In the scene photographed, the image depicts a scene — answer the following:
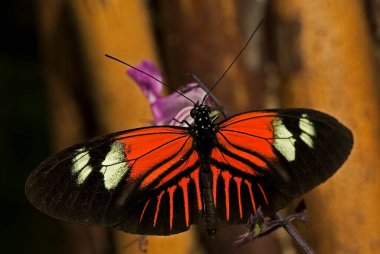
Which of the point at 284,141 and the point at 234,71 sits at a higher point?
the point at 234,71

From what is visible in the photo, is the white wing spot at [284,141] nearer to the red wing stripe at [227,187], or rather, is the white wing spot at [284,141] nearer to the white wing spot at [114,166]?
the red wing stripe at [227,187]

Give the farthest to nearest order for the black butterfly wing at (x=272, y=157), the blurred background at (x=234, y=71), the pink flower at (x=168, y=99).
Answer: the blurred background at (x=234, y=71) → the pink flower at (x=168, y=99) → the black butterfly wing at (x=272, y=157)

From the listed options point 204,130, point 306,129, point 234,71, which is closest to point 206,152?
point 204,130

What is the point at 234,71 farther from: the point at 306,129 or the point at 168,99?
the point at 306,129

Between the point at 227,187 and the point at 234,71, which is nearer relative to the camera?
the point at 227,187

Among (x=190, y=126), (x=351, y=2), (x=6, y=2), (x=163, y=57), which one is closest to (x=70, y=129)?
(x=163, y=57)

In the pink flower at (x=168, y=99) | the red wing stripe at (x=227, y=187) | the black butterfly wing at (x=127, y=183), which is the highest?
the pink flower at (x=168, y=99)

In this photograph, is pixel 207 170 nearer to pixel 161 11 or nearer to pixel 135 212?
pixel 135 212

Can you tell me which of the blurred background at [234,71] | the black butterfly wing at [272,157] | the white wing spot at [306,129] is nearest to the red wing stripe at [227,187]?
the black butterfly wing at [272,157]
